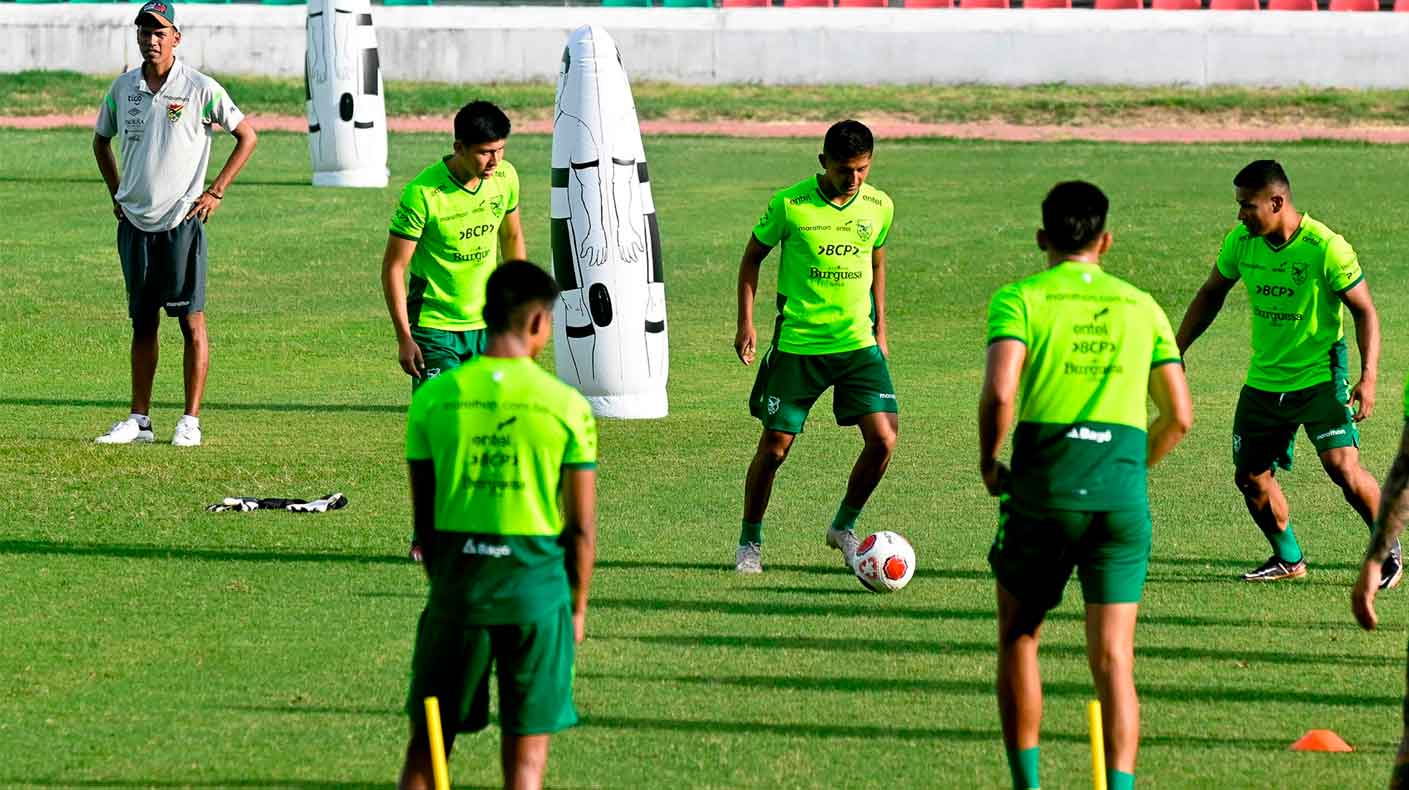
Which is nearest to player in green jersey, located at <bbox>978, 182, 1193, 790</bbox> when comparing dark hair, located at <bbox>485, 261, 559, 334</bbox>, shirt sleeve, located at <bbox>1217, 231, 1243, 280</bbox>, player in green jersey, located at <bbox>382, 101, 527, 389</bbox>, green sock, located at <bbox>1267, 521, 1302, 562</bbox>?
dark hair, located at <bbox>485, 261, 559, 334</bbox>

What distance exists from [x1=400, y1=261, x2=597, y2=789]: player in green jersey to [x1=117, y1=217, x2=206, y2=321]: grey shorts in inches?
311

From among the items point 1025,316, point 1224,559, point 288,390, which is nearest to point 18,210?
point 288,390

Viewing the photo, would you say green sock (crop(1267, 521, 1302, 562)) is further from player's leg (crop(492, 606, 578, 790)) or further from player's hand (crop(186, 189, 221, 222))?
player's hand (crop(186, 189, 221, 222))

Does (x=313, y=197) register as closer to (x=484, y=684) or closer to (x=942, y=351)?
(x=942, y=351)

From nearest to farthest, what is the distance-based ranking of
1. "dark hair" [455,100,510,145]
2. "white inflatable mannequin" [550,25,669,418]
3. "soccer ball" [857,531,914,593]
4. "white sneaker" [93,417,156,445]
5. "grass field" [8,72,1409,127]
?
"dark hair" [455,100,510,145]
"soccer ball" [857,531,914,593]
"white sneaker" [93,417,156,445]
"white inflatable mannequin" [550,25,669,418]
"grass field" [8,72,1409,127]

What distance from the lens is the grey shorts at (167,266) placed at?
1333 centimetres

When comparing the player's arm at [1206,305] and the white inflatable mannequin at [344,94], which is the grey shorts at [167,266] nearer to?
the player's arm at [1206,305]

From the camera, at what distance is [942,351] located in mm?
18844

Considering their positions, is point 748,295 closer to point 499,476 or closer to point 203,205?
point 203,205

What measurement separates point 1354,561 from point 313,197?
777 inches

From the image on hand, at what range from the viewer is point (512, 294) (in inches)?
226

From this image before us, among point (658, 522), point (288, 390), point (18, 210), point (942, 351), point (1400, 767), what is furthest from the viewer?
point (18, 210)

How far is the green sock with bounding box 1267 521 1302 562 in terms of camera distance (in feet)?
33.7

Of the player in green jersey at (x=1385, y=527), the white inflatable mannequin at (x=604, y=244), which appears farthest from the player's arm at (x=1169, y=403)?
the white inflatable mannequin at (x=604, y=244)
